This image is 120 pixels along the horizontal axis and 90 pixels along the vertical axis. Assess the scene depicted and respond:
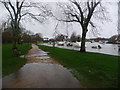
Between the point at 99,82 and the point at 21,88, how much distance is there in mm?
3220

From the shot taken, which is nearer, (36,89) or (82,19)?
(36,89)

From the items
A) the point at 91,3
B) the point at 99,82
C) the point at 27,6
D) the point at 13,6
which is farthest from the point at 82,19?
the point at 99,82

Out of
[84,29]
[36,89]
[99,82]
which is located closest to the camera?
[36,89]

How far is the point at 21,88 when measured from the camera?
4605mm

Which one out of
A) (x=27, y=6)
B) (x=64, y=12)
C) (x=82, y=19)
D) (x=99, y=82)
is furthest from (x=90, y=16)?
(x=99, y=82)

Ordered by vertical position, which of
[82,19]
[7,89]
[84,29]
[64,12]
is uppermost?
[64,12]

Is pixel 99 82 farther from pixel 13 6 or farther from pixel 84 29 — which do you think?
pixel 13 6

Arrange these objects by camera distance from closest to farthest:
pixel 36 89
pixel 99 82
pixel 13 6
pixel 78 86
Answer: pixel 36 89
pixel 78 86
pixel 99 82
pixel 13 6

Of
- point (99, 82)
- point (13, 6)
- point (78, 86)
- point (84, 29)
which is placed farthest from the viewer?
point (84, 29)

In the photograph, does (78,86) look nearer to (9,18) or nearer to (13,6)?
(13,6)

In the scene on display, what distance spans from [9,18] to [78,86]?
19.0 metres

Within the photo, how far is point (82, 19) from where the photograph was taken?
19.6 m

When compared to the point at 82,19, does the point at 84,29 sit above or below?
below

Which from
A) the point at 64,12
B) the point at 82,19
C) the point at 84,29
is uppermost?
the point at 64,12
